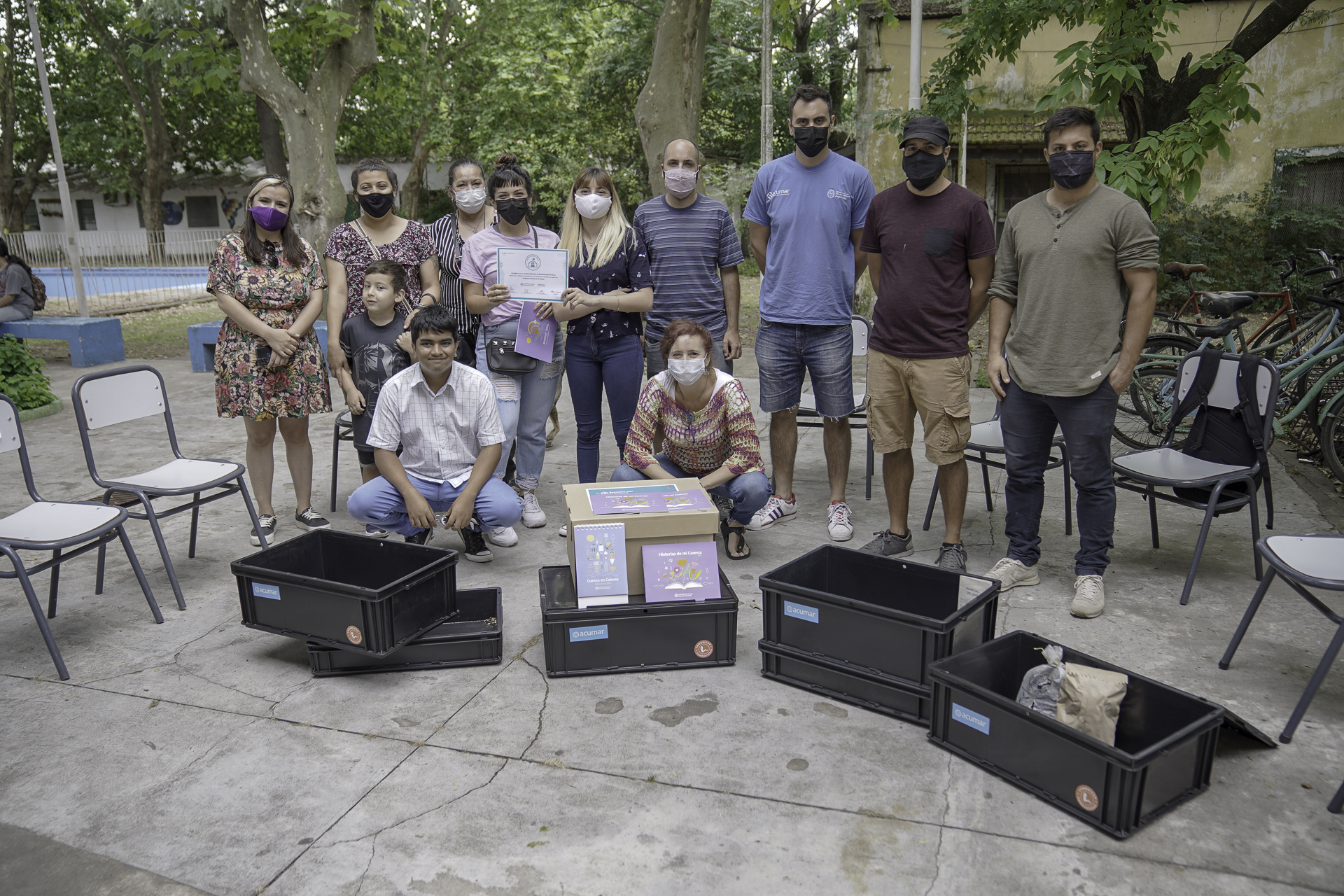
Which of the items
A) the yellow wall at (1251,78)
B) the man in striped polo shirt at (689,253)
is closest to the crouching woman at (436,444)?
the man in striped polo shirt at (689,253)

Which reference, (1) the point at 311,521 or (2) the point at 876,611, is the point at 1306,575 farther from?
(1) the point at 311,521

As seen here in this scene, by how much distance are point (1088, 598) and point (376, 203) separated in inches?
151

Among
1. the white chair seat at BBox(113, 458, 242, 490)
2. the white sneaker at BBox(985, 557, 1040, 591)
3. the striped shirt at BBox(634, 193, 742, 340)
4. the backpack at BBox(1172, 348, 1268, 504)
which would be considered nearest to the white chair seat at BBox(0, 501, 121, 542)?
the white chair seat at BBox(113, 458, 242, 490)

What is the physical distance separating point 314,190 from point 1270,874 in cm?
1171

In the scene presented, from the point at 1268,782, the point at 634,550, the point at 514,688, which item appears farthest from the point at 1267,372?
the point at 514,688

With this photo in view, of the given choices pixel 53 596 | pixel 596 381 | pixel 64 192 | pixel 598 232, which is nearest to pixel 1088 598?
pixel 596 381

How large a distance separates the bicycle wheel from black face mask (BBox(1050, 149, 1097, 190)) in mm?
3012

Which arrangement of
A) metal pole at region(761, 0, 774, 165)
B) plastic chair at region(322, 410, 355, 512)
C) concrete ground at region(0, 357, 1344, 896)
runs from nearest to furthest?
1. concrete ground at region(0, 357, 1344, 896)
2. plastic chair at region(322, 410, 355, 512)
3. metal pole at region(761, 0, 774, 165)

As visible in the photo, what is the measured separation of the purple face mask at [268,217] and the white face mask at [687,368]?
7.01 feet

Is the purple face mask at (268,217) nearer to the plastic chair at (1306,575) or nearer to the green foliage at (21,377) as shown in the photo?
the plastic chair at (1306,575)

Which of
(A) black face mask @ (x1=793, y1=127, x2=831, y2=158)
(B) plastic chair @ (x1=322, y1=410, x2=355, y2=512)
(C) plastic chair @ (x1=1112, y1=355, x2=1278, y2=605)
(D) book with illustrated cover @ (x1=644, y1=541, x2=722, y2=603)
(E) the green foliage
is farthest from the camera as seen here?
(E) the green foliage

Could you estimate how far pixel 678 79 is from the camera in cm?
876

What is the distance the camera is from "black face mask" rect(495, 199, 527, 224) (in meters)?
4.68

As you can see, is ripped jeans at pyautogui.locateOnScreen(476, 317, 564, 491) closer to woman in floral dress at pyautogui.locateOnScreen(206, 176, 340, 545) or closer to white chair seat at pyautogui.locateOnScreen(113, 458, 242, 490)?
woman in floral dress at pyautogui.locateOnScreen(206, 176, 340, 545)
